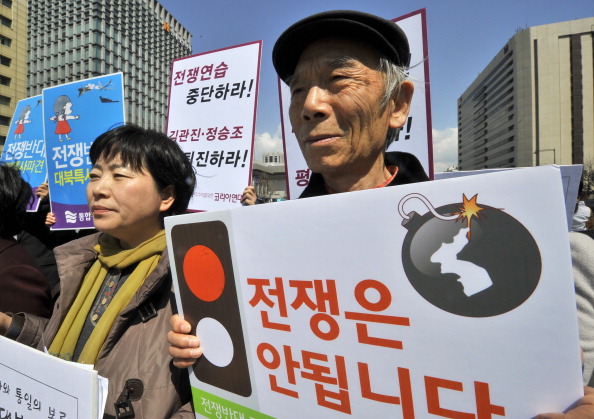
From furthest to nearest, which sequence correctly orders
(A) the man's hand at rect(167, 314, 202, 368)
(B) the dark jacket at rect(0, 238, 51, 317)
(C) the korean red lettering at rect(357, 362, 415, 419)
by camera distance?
(B) the dark jacket at rect(0, 238, 51, 317) < (A) the man's hand at rect(167, 314, 202, 368) < (C) the korean red lettering at rect(357, 362, 415, 419)

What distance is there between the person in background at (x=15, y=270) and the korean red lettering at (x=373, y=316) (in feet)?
4.71

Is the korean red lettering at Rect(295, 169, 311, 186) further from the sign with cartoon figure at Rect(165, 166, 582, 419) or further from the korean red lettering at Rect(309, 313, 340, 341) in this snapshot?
the korean red lettering at Rect(309, 313, 340, 341)

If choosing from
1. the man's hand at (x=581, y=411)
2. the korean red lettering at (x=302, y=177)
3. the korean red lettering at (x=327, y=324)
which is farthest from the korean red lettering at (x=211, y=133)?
the man's hand at (x=581, y=411)

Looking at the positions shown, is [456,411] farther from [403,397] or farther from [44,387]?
[44,387]

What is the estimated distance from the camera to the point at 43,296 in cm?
154

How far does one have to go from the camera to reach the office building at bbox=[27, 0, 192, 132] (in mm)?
51281

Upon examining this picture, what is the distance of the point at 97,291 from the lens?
1.33 metres

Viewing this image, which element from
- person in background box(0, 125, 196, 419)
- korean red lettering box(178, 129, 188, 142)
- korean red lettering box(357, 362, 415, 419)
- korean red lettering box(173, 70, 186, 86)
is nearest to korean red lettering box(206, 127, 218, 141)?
korean red lettering box(178, 129, 188, 142)

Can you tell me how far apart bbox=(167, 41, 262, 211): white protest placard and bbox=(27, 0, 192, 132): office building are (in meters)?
47.2

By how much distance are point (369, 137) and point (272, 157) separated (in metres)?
98.5

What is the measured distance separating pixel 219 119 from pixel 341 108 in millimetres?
1869

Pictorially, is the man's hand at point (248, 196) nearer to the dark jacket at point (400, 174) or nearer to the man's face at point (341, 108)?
the dark jacket at point (400, 174)

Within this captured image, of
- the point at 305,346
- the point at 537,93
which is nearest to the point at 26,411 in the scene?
the point at 305,346

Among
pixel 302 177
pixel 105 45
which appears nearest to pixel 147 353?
pixel 302 177
